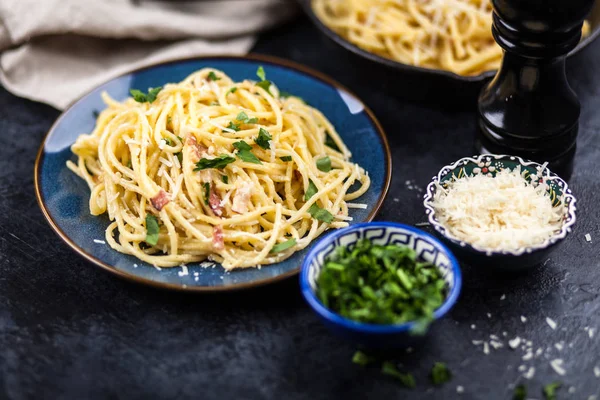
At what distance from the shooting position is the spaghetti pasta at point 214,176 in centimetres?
295

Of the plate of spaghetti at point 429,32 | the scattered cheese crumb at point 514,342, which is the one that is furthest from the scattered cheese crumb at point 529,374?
the plate of spaghetti at point 429,32

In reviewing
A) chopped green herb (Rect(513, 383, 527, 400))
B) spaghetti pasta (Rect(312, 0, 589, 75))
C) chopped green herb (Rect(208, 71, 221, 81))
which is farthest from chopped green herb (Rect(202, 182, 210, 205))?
spaghetti pasta (Rect(312, 0, 589, 75))

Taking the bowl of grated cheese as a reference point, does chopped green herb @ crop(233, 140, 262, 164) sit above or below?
above

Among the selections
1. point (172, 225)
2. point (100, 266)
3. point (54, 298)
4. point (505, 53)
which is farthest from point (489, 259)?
point (54, 298)

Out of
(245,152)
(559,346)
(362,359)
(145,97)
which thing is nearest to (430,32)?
(245,152)

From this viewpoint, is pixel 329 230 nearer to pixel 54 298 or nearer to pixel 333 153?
pixel 333 153

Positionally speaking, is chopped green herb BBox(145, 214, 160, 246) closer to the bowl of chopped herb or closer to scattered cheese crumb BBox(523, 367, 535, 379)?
the bowl of chopped herb

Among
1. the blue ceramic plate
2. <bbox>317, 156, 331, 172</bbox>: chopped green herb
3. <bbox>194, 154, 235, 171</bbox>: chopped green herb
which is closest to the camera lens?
the blue ceramic plate

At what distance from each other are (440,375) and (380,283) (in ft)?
1.28

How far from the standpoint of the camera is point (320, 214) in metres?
3.04

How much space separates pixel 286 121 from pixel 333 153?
273 millimetres

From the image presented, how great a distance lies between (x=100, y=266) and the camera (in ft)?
9.25

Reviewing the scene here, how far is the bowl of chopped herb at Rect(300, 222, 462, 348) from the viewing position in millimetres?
2451

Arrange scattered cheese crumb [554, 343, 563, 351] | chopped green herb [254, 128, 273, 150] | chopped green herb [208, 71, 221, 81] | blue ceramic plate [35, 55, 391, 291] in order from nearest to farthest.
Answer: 1. scattered cheese crumb [554, 343, 563, 351]
2. blue ceramic plate [35, 55, 391, 291]
3. chopped green herb [254, 128, 273, 150]
4. chopped green herb [208, 71, 221, 81]
